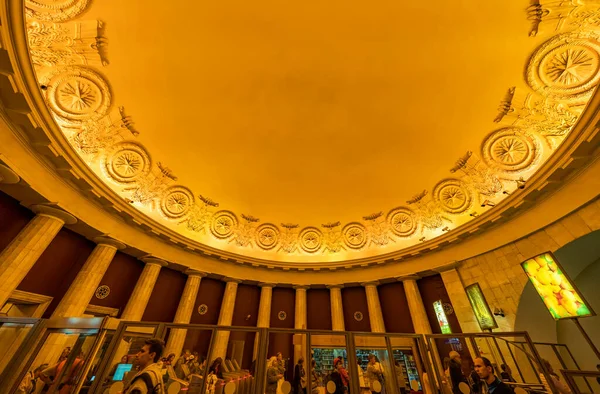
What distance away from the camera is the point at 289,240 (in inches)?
750

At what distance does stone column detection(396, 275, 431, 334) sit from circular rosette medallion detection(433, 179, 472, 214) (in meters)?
5.02

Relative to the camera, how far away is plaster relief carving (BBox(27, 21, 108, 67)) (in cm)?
824

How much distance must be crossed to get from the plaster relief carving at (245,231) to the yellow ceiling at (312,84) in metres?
3.46

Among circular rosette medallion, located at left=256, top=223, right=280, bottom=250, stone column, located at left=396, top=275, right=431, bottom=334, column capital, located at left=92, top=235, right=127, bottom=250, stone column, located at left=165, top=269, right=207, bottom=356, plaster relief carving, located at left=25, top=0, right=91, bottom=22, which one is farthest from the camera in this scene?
circular rosette medallion, located at left=256, top=223, right=280, bottom=250

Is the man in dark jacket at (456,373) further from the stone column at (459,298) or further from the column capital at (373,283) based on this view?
the column capital at (373,283)

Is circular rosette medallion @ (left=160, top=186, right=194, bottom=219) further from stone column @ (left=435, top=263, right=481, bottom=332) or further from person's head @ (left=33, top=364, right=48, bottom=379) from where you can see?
stone column @ (left=435, top=263, right=481, bottom=332)

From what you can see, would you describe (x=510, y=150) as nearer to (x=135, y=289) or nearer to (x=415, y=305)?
(x=415, y=305)

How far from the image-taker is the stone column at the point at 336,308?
15791mm

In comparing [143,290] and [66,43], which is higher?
[66,43]

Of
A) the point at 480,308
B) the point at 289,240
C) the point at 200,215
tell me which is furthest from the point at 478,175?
the point at 200,215

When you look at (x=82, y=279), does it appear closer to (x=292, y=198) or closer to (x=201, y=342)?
(x=201, y=342)

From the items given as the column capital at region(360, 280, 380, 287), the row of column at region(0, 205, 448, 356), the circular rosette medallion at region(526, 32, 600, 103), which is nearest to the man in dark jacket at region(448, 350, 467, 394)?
the row of column at region(0, 205, 448, 356)

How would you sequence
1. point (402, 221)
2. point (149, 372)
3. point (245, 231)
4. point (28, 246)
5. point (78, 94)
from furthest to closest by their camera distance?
point (245, 231) → point (402, 221) → point (78, 94) → point (28, 246) → point (149, 372)

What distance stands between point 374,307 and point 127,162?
17.5 meters
